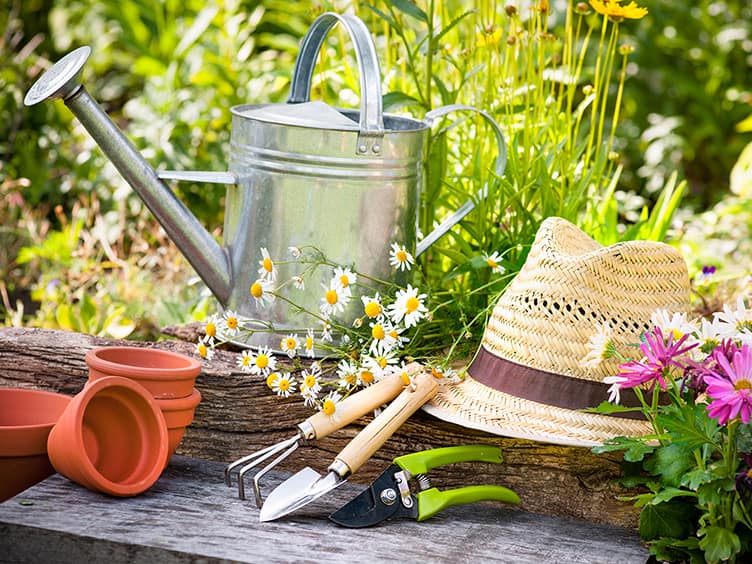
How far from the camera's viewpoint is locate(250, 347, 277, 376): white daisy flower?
1.60m

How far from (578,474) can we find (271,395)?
54cm

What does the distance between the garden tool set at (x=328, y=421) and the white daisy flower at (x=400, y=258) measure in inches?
7.3

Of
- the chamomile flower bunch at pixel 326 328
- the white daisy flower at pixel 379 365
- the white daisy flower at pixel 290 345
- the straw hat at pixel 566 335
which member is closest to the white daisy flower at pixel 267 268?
the chamomile flower bunch at pixel 326 328

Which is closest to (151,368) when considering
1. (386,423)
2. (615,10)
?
(386,423)

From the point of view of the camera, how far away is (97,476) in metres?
1.48

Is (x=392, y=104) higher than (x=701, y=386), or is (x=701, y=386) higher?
(x=392, y=104)

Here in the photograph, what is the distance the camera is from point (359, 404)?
1.55 metres

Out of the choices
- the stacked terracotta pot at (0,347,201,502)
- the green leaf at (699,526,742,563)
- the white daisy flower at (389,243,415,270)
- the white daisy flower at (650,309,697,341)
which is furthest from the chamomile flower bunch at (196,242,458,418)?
the green leaf at (699,526,742,563)

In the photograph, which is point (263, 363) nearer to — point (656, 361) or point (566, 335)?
point (566, 335)

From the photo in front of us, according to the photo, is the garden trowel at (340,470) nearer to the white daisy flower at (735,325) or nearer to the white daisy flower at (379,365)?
the white daisy flower at (379,365)

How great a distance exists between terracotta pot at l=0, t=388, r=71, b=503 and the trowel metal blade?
1.22 feet

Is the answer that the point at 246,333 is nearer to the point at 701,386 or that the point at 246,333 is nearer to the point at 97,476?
the point at 97,476

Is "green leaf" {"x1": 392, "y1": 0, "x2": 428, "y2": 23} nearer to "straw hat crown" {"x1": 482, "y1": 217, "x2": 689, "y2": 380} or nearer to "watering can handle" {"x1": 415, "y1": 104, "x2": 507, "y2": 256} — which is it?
"watering can handle" {"x1": 415, "y1": 104, "x2": 507, "y2": 256}

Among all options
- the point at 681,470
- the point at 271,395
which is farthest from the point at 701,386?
the point at 271,395
